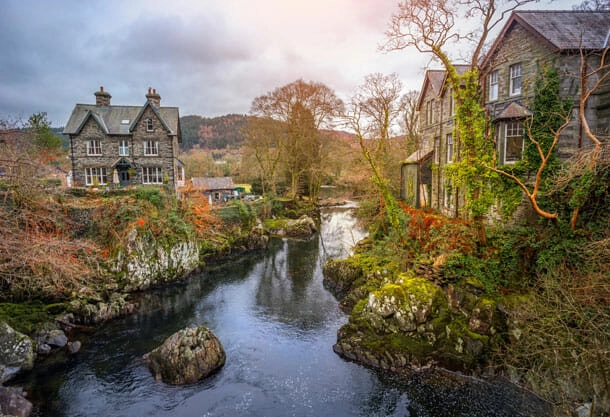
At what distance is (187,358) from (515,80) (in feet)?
60.4

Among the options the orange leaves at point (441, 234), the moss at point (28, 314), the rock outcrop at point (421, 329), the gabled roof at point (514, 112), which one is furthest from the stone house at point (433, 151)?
the moss at point (28, 314)

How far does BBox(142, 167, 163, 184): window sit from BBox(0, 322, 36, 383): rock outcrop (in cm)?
2100

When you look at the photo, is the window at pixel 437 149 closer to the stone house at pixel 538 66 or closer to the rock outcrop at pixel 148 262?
the stone house at pixel 538 66

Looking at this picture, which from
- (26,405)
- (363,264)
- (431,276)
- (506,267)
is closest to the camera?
(26,405)

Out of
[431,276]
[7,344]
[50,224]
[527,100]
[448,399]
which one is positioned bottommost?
[448,399]

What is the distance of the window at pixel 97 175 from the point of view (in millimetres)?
30688

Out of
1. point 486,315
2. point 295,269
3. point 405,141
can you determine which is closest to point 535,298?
point 486,315

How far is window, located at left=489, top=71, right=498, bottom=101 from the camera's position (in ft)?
57.1

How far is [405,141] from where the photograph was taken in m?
35.6

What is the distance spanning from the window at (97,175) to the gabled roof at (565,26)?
3081 centimetres

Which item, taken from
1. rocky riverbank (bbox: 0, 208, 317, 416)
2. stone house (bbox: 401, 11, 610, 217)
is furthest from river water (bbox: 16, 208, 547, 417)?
stone house (bbox: 401, 11, 610, 217)

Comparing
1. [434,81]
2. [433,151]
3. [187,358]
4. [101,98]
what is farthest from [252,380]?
[101,98]

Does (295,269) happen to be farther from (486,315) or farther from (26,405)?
(26,405)

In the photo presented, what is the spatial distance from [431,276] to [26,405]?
14.3 meters
